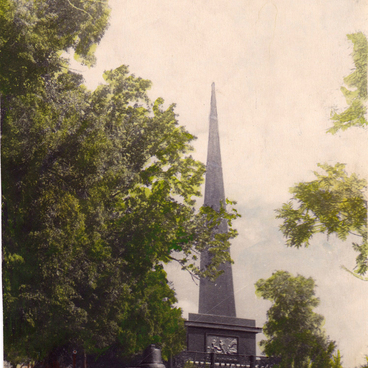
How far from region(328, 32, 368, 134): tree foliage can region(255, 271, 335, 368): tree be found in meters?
1.94

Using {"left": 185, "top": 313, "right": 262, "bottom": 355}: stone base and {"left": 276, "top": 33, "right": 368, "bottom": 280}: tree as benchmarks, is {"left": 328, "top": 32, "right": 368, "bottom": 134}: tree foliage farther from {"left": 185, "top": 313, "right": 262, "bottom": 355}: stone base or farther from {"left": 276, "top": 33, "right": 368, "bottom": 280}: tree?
{"left": 185, "top": 313, "right": 262, "bottom": 355}: stone base

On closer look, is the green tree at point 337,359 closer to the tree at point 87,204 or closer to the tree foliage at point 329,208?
the tree foliage at point 329,208

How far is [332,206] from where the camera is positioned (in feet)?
18.1

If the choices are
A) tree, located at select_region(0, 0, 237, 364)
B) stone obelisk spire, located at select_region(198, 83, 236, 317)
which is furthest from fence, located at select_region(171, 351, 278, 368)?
stone obelisk spire, located at select_region(198, 83, 236, 317)

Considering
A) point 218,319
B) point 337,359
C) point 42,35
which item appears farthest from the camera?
point 42,35

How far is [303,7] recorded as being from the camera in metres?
5.73

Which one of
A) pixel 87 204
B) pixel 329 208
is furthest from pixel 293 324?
pixel 87 204

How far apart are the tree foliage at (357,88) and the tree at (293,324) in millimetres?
1940

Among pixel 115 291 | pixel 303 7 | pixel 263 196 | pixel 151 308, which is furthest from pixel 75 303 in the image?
pixel 303 7

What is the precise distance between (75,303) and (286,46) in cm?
403

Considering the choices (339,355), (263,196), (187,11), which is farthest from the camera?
(187,11)

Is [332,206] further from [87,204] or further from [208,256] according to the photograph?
[87,204]

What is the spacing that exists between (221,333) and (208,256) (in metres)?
0.94

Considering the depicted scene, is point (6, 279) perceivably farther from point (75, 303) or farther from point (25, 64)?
point (25, 64)
